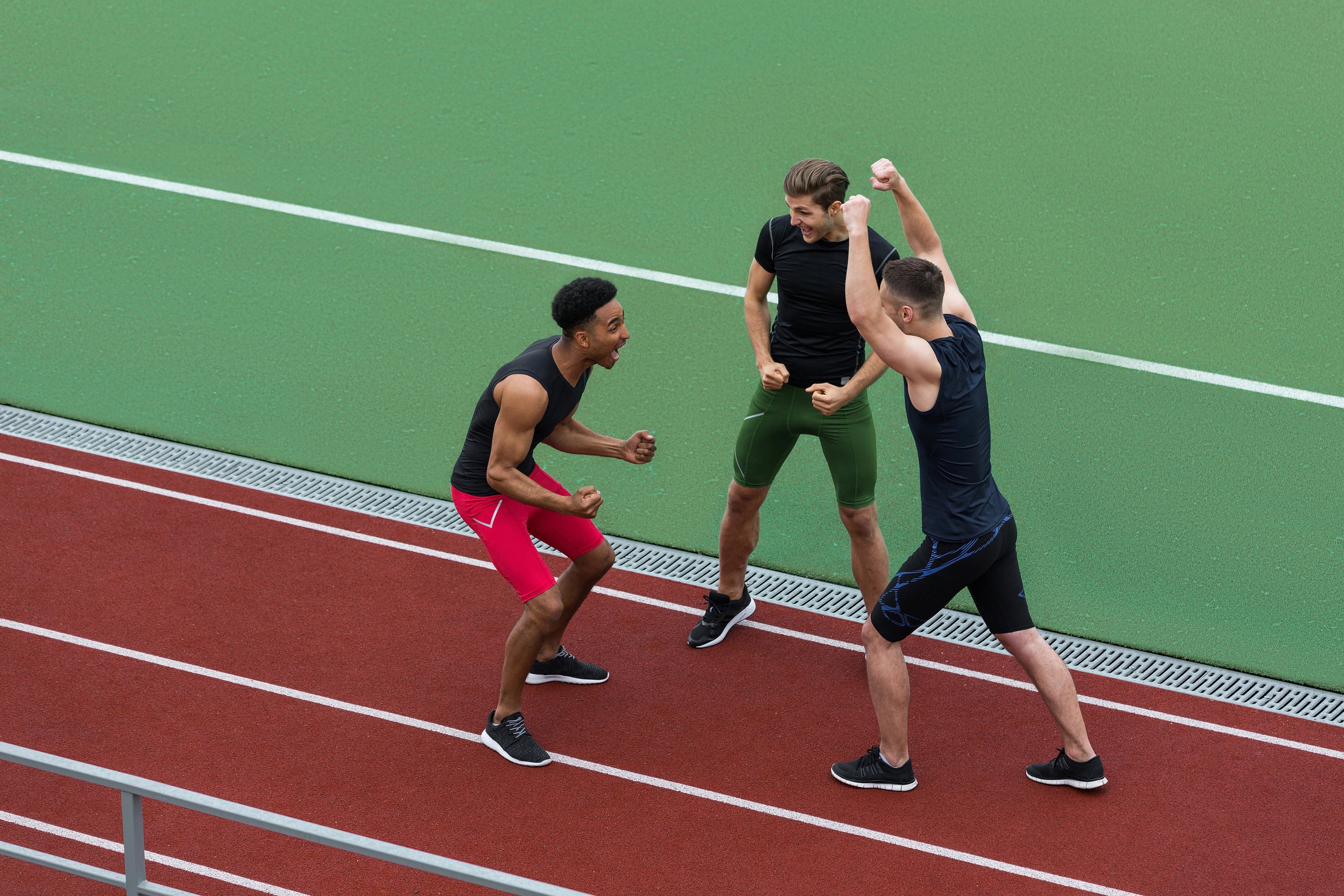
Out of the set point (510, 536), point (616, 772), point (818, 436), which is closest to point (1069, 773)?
point (818, 436)

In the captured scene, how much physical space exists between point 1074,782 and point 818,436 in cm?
179

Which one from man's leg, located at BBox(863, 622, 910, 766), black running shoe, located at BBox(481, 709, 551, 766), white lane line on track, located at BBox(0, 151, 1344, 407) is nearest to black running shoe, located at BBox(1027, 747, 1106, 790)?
man's leg, located at BBox(863, 622, 910, 766)

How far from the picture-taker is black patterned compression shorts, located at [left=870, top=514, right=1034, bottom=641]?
5.62 m

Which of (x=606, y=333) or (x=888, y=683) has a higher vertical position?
(x=606, y=333)

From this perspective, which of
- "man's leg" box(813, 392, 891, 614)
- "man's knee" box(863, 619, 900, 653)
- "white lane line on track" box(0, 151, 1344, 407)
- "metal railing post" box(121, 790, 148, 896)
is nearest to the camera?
"metal railing post" box(121, 790, 148, 896)

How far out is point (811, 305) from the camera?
6.27 m

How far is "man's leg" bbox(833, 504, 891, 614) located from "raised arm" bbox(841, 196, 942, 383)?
1.15m

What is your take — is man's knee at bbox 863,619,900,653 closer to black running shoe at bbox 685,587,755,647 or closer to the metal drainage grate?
black running shoe at bbox 685,587,755,647

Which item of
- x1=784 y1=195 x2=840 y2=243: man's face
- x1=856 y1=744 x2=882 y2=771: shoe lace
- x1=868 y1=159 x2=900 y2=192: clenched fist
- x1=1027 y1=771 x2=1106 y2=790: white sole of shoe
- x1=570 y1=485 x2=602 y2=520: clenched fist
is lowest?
x1=1027 y1=771 x2=1106 y2=790: white sole of shoe

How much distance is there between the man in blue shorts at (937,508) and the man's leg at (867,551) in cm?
68

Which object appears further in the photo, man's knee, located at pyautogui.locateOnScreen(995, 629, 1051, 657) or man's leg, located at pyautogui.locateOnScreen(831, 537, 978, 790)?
man's knee, located at pyautogui.locateOnScreen(995, 629, 1051, 657)

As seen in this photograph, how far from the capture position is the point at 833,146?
34.4 ft

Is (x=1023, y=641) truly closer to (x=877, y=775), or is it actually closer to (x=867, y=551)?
(x=877, y=775)

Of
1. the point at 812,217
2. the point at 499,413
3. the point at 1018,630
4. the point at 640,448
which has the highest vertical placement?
the point at 812,217
